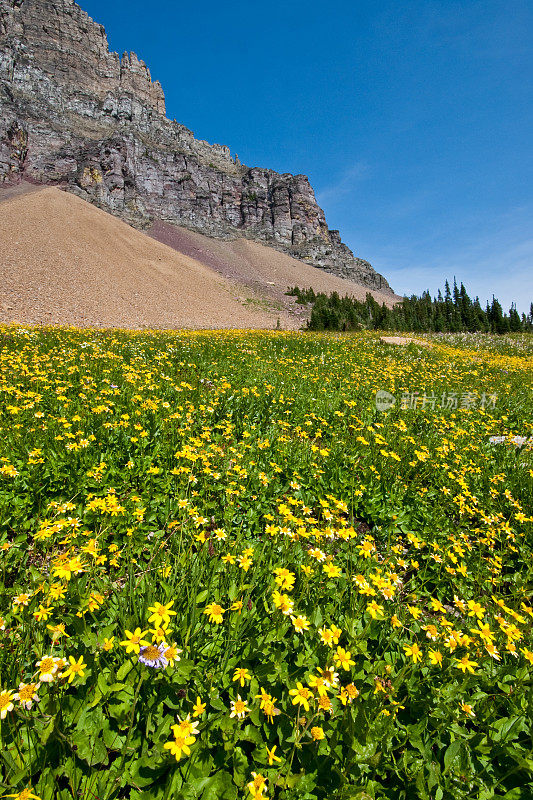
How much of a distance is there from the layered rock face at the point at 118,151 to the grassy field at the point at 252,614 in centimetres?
9656

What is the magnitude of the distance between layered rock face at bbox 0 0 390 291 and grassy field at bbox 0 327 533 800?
A: 9656 centimetres

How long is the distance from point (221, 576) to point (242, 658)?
2.28 feet

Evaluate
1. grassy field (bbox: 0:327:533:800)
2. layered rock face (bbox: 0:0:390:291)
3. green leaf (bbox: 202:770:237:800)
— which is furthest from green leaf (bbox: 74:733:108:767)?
layered rock face (bbox: 0:0:390:291)

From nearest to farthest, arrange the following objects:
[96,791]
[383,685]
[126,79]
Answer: [96,791]
[383,685]
[126,79]

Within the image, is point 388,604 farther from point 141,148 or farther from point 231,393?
point 141,148

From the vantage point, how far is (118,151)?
288 ft

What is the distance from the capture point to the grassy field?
5.50 ft

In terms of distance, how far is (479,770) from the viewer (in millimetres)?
1885

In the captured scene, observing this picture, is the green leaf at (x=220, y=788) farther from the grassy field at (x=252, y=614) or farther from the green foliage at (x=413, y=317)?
the green foliage at (x=413, y=317)

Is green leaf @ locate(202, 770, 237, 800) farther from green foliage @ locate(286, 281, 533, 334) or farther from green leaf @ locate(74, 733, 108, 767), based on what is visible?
green foliage @ locate(286, 281, 533, 334)

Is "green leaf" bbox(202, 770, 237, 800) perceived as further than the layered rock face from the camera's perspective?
No

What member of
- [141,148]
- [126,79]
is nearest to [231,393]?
[141,148]

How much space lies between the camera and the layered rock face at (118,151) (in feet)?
275

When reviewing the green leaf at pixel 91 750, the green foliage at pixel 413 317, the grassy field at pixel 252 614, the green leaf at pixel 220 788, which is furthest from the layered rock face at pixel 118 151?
the green leaf at pixel 220 788
